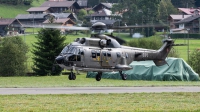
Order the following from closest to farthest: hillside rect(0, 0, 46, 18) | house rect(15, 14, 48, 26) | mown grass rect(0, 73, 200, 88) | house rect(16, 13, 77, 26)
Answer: mown grass rect(0, 73, 200, 88) → house rect(15, 14, 48, 26) → house rect(16, 13, 77, 26) → hillside rect(0, 0, 46, 18)

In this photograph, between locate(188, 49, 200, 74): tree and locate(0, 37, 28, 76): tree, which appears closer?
locate(188, 49, 200, 74): tree

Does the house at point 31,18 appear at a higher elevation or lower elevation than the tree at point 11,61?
higher

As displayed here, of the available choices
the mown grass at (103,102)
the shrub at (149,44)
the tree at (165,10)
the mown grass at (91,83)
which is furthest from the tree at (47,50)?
the tree at (165,10)

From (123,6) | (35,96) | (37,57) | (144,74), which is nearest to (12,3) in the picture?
(123,6)

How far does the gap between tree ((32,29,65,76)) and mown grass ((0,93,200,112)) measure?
3912cm

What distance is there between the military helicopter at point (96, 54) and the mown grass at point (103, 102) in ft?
33.1

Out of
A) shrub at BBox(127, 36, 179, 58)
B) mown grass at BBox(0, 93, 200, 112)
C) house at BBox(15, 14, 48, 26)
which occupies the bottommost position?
mown grass at BBox(0, 93, 200, 112)

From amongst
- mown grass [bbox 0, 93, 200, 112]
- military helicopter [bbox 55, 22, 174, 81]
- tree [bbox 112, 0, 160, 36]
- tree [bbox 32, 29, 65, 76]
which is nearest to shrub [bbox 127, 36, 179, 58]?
tree [bbox 32, 29, 65, 76]

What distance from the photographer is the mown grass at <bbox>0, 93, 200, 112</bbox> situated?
2523 cm

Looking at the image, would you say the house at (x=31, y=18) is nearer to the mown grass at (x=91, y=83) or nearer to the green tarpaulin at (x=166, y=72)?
the green tarpaulin at (x=166, y=72)

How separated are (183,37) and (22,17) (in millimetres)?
68786

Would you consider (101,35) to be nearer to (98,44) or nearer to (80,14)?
(98,44)

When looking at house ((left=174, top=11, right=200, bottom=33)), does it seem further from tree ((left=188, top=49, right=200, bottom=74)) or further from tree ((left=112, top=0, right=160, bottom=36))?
tree ((left=188, top=49, right=200, bottom=74))

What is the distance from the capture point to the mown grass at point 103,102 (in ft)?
82.8
